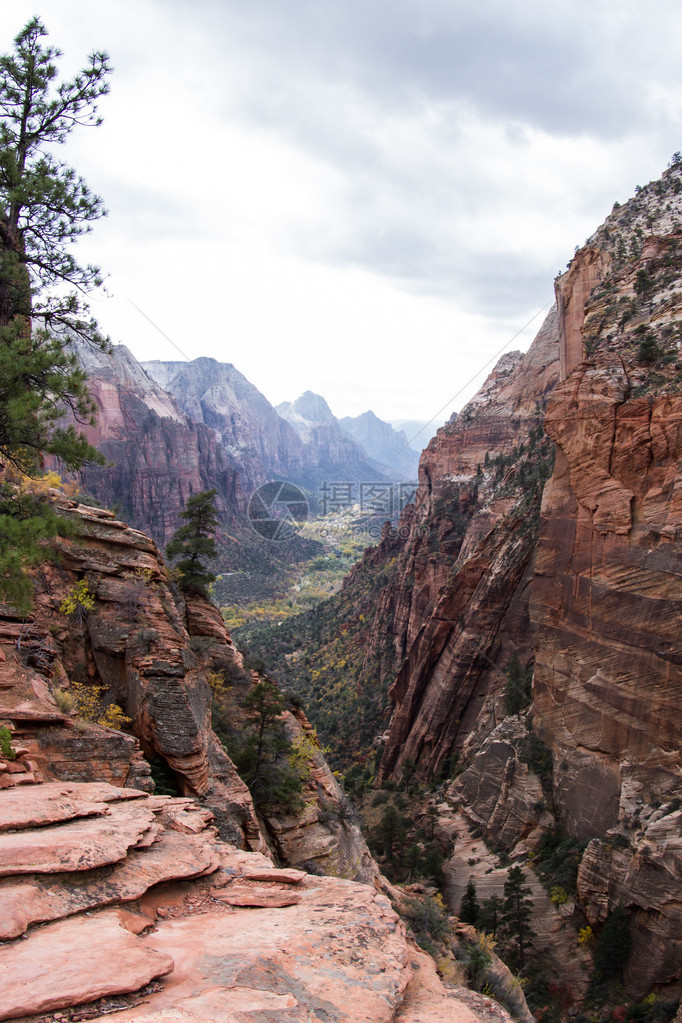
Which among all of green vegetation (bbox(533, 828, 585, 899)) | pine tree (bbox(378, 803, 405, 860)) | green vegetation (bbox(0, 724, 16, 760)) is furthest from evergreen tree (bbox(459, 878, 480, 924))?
green vegetation (bbox(0, 724, 16, 760))

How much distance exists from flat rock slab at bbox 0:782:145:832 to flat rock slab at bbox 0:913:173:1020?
1.98 metres

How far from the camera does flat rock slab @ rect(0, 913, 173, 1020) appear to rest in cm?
471

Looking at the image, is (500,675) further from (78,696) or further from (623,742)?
(78,696)

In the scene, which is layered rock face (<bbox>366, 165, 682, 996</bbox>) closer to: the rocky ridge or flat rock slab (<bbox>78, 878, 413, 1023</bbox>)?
the rocky ridge

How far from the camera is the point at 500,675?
45062 millimetres

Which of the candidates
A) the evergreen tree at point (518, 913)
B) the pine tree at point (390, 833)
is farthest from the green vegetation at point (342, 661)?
the evergreen tree at point (518, 913)

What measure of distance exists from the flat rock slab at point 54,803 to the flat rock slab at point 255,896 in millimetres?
2185

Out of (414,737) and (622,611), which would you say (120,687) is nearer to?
(622,611)

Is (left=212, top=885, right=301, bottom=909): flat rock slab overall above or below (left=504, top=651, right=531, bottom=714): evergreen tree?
above

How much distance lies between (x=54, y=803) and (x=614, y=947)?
79.7 ft

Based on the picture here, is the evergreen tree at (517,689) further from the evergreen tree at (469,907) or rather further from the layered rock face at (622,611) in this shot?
the evergreen tree at (469,907)

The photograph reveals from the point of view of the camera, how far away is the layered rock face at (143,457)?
434ft

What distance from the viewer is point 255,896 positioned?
8117 millimetres

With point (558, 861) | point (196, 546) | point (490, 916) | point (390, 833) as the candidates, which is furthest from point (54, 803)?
→ point (390, 833)
